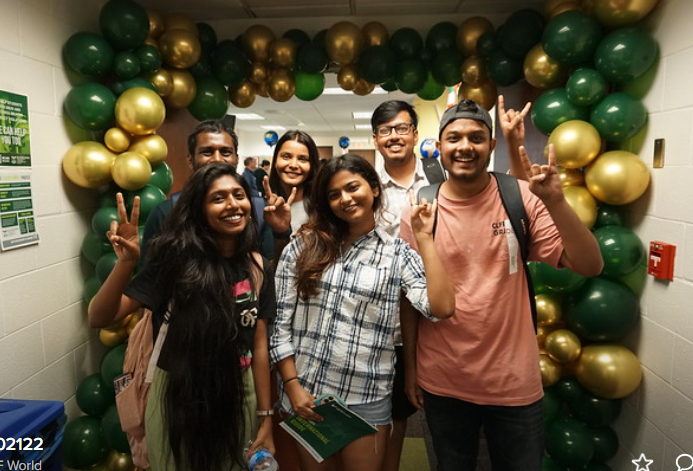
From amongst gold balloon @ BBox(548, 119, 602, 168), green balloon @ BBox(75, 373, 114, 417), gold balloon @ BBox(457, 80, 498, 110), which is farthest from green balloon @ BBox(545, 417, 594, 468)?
green balloon @ BBox(75, 373, 114, 417)

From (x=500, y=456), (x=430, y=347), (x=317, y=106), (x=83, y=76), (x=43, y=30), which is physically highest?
(x=317, y=106)

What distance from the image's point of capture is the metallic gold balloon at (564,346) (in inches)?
81.4

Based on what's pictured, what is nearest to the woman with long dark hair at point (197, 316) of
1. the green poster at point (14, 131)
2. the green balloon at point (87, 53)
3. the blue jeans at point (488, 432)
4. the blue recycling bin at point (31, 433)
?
the blue recycling bin at point (31, 433)

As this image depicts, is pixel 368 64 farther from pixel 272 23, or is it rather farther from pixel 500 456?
pixel 500 456

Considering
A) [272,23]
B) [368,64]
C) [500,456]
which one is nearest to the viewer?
[500,456]

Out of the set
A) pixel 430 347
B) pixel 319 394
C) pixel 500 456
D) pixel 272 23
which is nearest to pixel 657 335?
pixel 500 456

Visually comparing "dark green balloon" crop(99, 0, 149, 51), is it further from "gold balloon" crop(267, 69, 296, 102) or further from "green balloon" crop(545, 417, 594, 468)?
"green balloon" crop(545, 417, 594, 468)

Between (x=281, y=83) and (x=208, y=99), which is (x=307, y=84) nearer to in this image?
(x=281, y=83)

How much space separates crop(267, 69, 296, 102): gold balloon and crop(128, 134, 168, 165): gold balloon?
0.75 m

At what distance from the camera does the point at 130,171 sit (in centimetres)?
216

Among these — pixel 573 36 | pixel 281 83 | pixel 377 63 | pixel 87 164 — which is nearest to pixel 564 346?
pixel 573 36

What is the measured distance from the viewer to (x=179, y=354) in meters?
1.39

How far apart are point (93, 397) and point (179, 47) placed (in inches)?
73.5

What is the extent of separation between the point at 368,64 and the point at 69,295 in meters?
1.99
